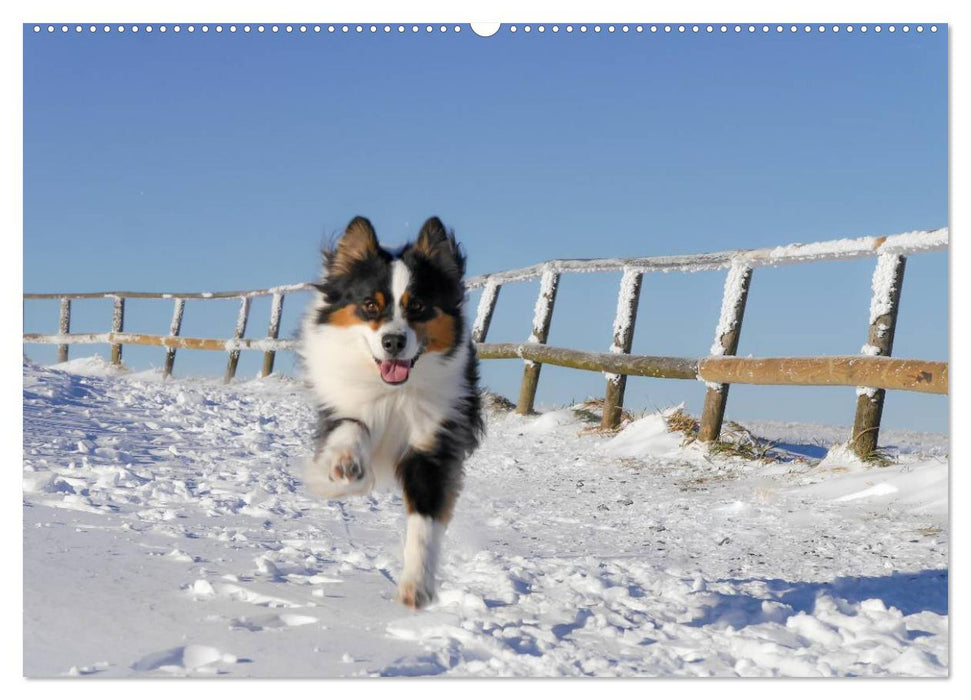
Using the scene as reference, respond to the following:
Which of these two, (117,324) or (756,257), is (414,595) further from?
(117,324)

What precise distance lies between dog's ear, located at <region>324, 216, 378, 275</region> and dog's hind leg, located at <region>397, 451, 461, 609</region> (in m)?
0.77

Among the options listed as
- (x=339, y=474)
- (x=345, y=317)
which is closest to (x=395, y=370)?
(x=345, y=317)

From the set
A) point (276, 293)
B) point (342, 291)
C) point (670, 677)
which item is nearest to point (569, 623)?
point (670, 677)

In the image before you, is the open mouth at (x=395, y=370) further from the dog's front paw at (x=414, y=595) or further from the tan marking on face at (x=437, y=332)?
the dog's front paw at (x=414, y=595)

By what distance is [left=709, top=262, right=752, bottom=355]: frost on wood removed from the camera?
7.29 m

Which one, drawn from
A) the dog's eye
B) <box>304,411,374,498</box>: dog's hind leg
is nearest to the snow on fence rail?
the dog's eye

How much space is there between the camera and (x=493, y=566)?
12.8 ft

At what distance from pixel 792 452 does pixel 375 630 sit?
181 inches

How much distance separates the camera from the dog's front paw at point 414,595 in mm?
3246

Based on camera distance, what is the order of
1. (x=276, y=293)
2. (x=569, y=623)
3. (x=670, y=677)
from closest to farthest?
1. (x=670, y=677)
2. (x=569, y=623)
3. (x=276, y=293)

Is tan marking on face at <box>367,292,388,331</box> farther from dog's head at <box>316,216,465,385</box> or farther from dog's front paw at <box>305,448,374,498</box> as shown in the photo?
dog's front paw at <box>305,448,374,498</box>

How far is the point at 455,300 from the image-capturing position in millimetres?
3770

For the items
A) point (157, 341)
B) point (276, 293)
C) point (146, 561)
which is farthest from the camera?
point (157, 341)
